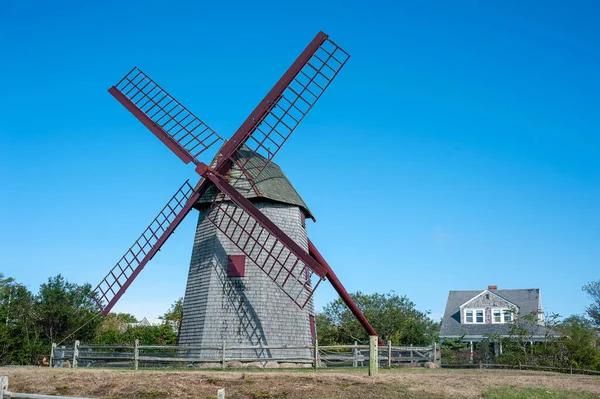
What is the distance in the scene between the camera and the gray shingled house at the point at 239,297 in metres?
25.0

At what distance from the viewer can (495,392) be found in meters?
15.2

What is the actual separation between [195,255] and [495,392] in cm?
1518

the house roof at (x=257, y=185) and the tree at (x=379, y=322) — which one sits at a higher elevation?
the house roof at (x=257, y=185)

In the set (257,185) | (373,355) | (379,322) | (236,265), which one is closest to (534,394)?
(373,355)

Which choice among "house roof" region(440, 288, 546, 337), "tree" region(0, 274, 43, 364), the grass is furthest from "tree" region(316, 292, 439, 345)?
the grass

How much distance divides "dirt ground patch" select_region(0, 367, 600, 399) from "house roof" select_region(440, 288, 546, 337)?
30448 mm

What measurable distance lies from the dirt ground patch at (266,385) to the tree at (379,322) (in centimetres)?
2516

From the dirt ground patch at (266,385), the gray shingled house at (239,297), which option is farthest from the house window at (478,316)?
the dirt ground patch at (266,385)

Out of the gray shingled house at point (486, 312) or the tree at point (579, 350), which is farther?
the gray shingled house at point (486, 312)

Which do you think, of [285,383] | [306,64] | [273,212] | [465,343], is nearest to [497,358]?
[465,343]

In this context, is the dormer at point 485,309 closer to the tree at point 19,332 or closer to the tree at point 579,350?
the tree at point 579,350

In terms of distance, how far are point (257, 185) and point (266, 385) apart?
12.2m

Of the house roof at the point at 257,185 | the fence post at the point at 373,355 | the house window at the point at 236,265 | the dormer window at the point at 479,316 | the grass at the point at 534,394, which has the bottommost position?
the grass at the point at 534,394

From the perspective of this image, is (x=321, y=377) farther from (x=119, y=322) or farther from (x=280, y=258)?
(x=119, y=322)
